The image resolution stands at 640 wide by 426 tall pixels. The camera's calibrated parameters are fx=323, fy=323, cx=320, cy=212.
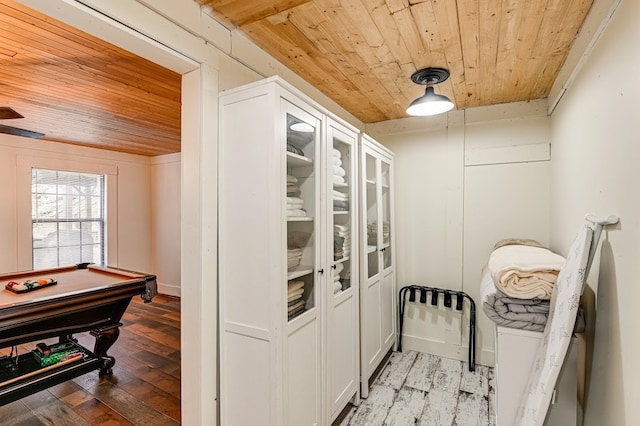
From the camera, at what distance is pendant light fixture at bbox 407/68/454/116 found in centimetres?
224

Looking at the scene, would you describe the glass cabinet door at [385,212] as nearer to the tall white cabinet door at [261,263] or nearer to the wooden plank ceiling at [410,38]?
the wooden plank ceiling at [410,38]

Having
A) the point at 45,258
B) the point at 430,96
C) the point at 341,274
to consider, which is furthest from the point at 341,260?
the point at 45,258

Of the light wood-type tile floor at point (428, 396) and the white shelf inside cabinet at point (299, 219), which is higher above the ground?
the white shelf inside cabinet at point (299, 219)

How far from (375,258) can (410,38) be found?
1.73m

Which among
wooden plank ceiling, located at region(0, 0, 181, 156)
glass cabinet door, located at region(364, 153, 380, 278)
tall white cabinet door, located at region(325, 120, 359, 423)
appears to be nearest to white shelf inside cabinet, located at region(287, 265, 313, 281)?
tall white cabinet door, located at region(325, 120, 359, 423)

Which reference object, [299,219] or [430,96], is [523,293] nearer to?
[299,219]

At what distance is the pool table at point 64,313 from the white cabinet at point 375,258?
1927mm

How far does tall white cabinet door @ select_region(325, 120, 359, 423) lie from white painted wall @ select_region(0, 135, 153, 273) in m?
4.30

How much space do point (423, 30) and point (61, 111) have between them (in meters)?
3.30

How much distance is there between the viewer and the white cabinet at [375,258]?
8.21 ft

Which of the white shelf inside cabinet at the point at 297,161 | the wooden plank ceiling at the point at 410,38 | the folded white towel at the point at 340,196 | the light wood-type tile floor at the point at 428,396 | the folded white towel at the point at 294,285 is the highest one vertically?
the wooden plank ceiling at the point at 410,38

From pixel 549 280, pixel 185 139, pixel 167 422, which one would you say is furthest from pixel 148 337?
pixel 549 280

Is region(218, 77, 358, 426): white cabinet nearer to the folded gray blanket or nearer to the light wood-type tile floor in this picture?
the light wood-type tile floor

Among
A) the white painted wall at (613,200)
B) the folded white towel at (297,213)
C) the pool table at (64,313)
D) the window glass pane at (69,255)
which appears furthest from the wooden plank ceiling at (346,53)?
the window glass pane at (69,255)
